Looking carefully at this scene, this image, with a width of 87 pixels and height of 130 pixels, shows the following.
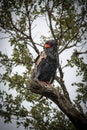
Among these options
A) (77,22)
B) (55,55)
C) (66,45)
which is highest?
(77,22)

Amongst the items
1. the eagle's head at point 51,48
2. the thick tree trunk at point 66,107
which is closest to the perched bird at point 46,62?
the eagle's head at point 51,48

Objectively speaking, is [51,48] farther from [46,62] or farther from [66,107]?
[66,107]

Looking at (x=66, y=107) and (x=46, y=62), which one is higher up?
(x=46, y=62)

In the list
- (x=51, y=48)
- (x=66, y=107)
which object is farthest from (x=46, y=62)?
(x=66, y=107)

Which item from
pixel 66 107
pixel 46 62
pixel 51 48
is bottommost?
pixel 66 107

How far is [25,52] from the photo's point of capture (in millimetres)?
9797

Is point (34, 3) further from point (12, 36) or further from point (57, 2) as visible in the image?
point (12, 36)

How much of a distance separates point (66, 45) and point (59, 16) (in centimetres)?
115

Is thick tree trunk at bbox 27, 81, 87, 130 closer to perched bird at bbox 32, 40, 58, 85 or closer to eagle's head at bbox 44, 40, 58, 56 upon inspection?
perched bird at bbox 32, 40, 58, 85

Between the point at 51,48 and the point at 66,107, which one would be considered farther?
the point at 51,48

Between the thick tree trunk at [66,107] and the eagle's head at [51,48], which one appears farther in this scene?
→ the eagle's head at [51,48]

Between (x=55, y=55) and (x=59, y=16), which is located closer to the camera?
(x=55, y=55)

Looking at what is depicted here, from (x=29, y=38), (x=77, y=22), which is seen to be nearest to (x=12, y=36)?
(x=29, y=38)

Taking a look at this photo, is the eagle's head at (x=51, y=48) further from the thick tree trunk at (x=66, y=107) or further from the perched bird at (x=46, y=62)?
the thick tree trunk at (x=66, y=107)
